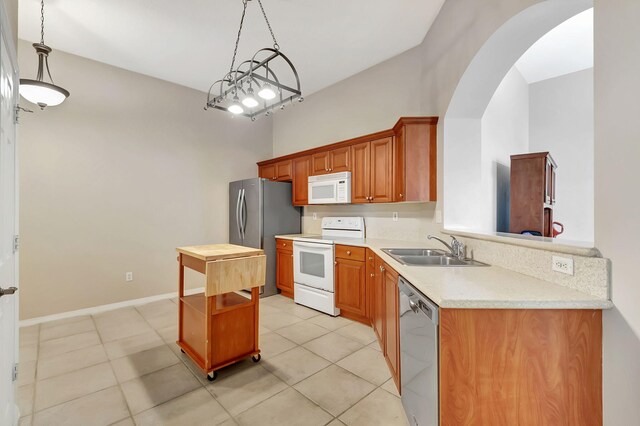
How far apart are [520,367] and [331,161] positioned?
3.07 metres

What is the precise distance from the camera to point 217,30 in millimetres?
2910

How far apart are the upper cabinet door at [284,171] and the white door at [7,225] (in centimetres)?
307

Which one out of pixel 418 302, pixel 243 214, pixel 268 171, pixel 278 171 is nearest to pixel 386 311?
pixel 418 302

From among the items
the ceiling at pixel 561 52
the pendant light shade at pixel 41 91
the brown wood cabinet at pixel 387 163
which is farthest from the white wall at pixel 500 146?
the pendant light shade at pixel 41 91

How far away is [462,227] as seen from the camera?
261 cm

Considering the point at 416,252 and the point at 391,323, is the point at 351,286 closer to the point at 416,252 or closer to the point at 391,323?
the point at 416,252

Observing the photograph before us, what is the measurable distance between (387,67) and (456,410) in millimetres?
3606

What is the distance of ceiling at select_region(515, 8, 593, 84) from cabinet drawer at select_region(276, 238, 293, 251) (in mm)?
4000

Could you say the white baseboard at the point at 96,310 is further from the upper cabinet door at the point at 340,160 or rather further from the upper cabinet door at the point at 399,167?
the upper cabinet door at the point at 399,167

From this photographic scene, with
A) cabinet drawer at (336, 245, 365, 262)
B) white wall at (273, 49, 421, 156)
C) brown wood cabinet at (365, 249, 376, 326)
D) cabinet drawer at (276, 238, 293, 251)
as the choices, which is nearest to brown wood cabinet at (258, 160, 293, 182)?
white wall at (273, 49, 421, 156)

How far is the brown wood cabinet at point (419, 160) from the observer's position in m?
2.76

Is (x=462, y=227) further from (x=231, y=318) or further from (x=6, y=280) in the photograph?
(x=6, y=280)

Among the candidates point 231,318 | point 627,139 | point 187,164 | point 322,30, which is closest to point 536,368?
point 627,139

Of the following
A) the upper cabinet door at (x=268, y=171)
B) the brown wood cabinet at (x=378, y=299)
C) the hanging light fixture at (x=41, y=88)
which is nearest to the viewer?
the hanging light fixture at (x=41, y=88)
